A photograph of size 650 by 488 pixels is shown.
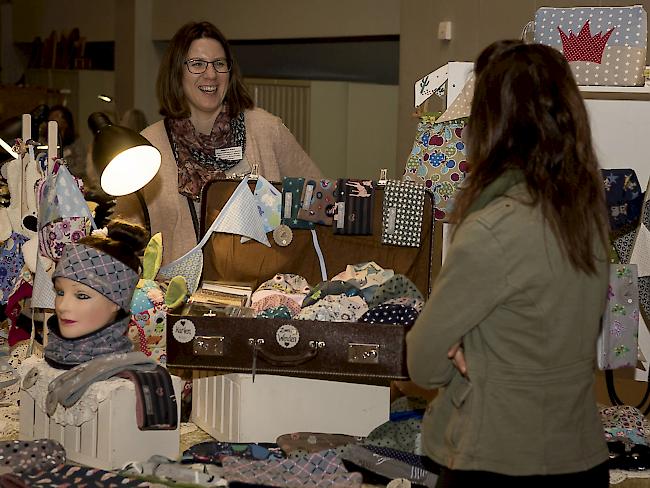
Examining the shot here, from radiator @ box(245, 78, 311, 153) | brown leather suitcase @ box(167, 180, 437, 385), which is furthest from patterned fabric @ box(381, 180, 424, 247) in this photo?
radiator @ box(245, 78, 311, 153)

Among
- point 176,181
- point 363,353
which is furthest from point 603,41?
point 176,181

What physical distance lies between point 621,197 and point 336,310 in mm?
943

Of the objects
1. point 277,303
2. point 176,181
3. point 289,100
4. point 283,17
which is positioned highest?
point 283,17

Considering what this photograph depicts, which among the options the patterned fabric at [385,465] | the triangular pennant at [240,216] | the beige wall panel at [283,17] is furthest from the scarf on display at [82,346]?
the beige wall panel at [283,17]

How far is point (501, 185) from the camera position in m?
1.81

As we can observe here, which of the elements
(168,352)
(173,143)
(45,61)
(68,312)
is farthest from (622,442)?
(45,61)

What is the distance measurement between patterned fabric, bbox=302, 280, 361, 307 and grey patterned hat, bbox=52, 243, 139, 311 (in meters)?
0.51

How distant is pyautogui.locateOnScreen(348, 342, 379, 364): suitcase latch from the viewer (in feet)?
8.68

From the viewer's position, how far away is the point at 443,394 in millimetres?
1968

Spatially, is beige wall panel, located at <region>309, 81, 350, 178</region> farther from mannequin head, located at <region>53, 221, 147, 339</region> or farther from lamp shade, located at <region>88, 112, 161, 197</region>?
mannequin head, located at <region>53, 221, 147, 339</region>

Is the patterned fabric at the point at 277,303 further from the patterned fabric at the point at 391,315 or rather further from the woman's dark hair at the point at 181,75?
the woman's dark hair at the point at 181,75

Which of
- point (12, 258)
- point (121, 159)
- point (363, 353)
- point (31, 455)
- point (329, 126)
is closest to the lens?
point (31, 455)

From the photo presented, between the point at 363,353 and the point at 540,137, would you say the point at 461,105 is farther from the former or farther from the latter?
the point at 540,137

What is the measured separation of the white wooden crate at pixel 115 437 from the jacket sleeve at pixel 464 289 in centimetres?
99
